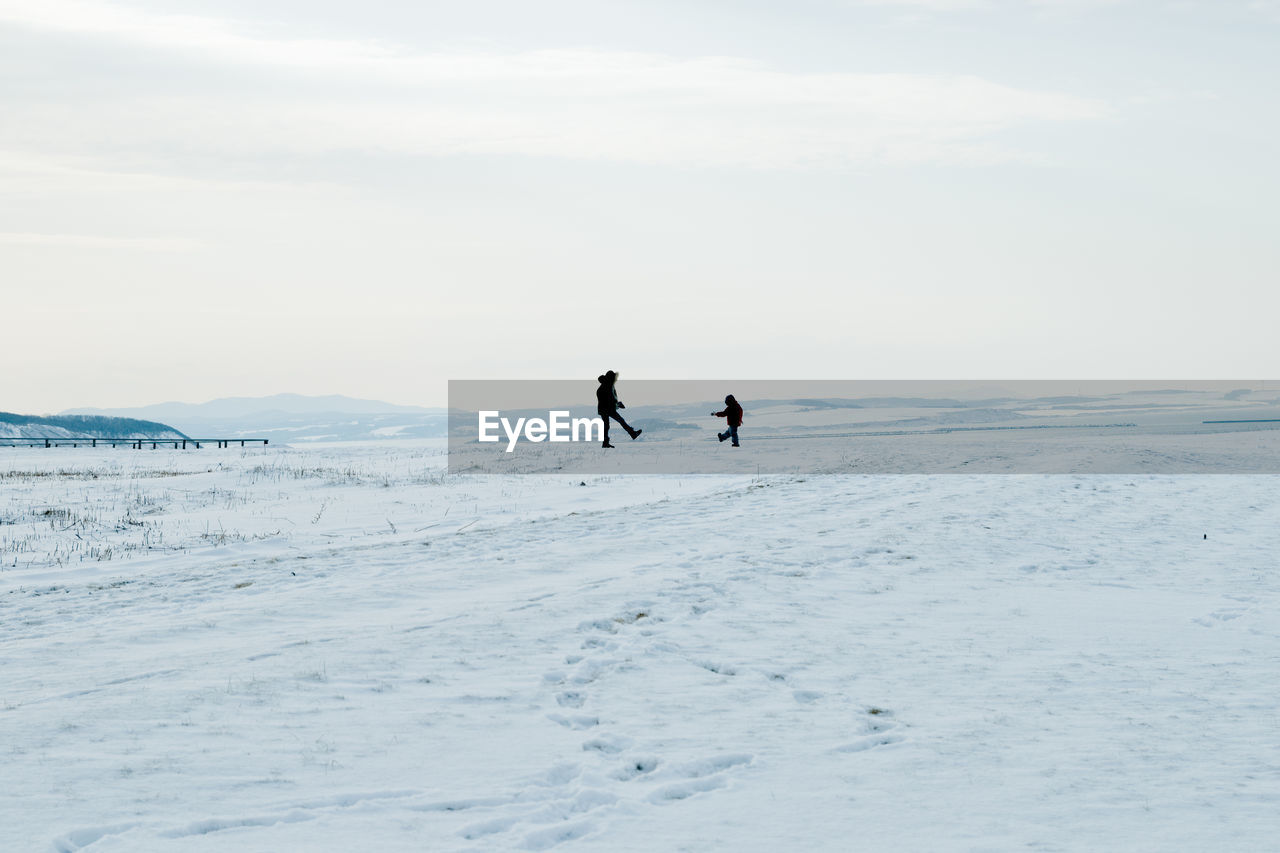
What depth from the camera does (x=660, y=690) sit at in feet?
23.7

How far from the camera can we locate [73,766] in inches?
223

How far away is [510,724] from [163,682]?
2.67 metres

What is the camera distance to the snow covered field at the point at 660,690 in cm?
520

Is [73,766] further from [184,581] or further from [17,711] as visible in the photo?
[184,581]

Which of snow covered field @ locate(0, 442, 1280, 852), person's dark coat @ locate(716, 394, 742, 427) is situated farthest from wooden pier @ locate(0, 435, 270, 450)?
snow covered field @ locate(0, 442, 1280, 852)

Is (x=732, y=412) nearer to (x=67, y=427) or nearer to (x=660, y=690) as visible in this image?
(x=660, y=690)

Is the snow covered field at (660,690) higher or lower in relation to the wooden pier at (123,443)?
higher

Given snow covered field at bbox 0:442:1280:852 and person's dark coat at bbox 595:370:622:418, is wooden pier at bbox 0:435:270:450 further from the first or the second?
snow covered field at bbox 0:442:1280:852

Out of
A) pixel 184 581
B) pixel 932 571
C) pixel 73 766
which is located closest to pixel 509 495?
pixel 184 581

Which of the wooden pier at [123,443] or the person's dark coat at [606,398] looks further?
the wooden pier at [123,443]

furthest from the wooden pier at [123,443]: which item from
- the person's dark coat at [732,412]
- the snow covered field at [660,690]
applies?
the snow covered field at [660,690]

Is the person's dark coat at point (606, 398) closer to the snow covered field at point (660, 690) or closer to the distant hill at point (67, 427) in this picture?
the snow covered field at point (660, 690)

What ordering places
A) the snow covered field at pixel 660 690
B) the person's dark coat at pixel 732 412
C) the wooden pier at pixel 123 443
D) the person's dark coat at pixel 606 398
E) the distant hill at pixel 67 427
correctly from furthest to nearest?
1. the distant hill at pixel 67 427
2. the wooden pier at pixel 123 443
3. the person's dark coat at pixel 732 412
4. the person's dark coat at pixel 606 398
5. the snow covered field at pixel 660 690

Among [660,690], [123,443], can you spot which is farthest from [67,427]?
[660,690]
